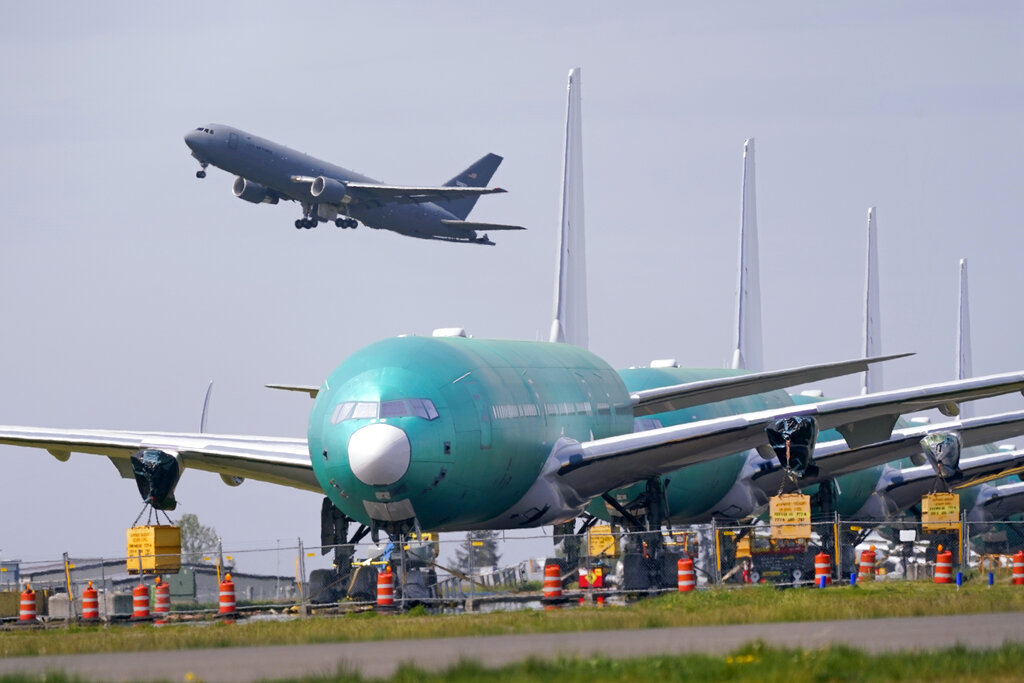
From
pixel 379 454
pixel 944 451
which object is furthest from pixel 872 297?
pixel 379 454

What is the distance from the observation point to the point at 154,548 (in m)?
33.2

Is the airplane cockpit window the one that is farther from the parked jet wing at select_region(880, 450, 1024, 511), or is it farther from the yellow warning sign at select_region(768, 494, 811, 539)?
the parked jet wing at select_region(880, 450, 1024, 511)

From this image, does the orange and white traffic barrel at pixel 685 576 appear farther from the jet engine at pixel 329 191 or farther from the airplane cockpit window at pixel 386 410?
the jet engine at pixel 329 191

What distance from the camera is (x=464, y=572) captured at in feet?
113

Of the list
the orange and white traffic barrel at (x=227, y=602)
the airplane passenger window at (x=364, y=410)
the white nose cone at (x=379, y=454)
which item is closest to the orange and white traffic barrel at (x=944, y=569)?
the white nose cone at (x=379, y=454)

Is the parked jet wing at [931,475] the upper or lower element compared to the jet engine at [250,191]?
lower

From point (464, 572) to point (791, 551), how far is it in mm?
12081

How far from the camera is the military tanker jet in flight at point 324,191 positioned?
81312 millimetres

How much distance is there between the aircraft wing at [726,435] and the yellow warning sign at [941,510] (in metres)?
9.00

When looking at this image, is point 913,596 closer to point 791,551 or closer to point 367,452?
point 367,452

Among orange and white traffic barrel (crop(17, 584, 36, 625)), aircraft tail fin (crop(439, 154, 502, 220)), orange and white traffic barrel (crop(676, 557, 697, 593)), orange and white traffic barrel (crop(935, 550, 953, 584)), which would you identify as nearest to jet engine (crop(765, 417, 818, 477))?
orange and white traffic barrel (crop(676, 557, 697, 593))

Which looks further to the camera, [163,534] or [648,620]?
[163,534]

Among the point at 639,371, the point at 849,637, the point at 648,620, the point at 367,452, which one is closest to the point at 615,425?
the point at 639,371

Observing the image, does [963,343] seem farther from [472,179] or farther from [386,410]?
[386,410]
